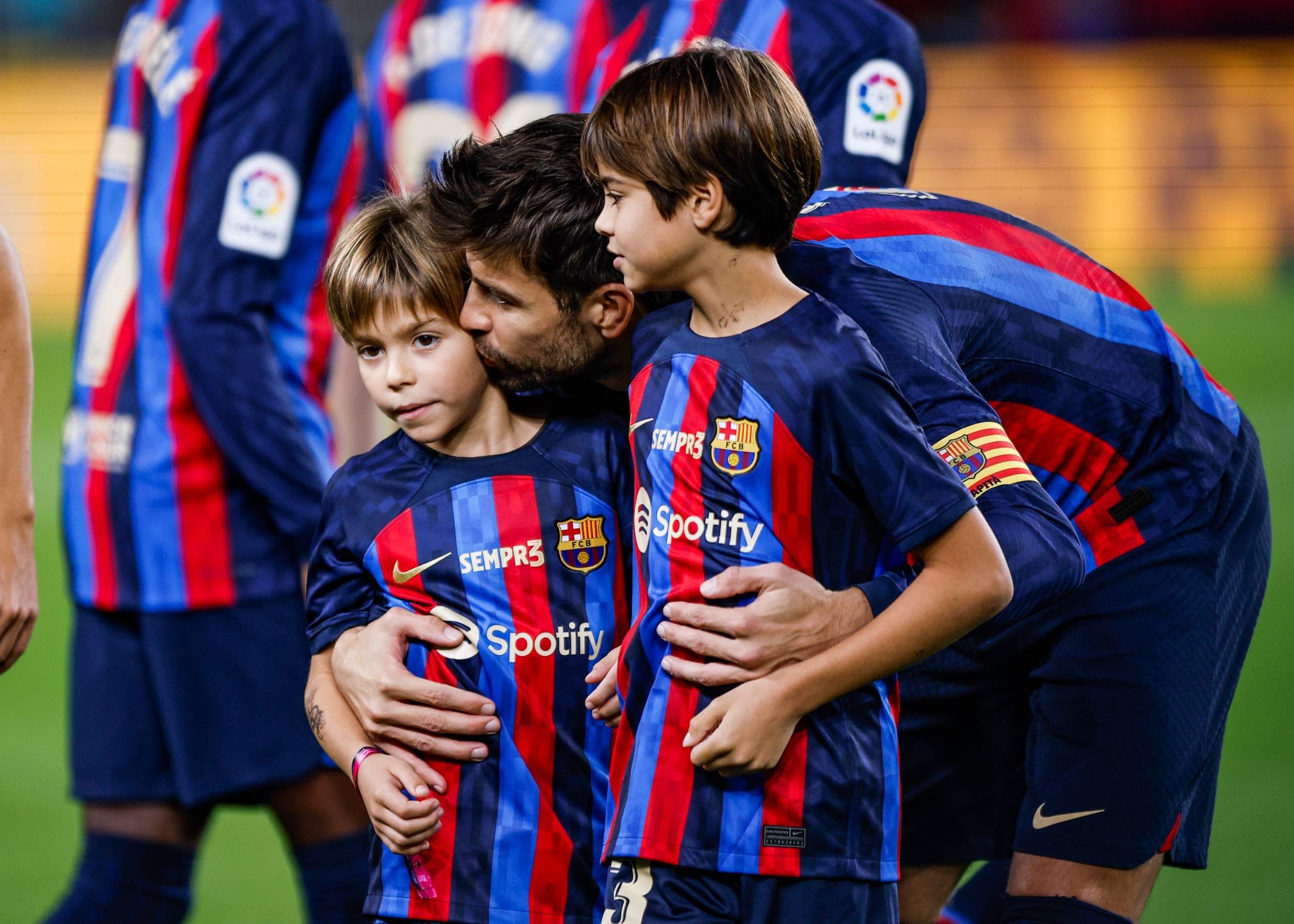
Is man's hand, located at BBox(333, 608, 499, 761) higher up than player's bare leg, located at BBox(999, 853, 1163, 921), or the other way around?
man's hand, located at BBox(333, 608, 499, 761)

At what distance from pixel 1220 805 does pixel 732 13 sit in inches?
105

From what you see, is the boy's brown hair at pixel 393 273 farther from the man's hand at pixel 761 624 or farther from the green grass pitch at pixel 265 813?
the green grass pitch at pixel 265 813

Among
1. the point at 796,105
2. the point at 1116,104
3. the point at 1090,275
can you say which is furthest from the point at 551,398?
the point at 1116,104

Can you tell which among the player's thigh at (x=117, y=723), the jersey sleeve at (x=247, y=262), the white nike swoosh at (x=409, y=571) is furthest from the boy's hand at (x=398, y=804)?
the player's thigh at (x=117, y=723)

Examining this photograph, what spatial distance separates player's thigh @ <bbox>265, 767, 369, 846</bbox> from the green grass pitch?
2.31 feet

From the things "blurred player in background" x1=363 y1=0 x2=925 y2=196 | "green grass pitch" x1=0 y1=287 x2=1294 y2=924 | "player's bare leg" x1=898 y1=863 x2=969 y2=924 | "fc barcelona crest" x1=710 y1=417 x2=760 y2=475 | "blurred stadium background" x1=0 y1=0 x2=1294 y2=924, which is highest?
"blurred stadium background" x1=0 y1=0 x2=1294 y2=924

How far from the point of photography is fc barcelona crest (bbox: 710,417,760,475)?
1739 mm

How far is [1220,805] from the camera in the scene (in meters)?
4.40

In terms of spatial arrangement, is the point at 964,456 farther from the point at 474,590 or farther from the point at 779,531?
the point at 474,590

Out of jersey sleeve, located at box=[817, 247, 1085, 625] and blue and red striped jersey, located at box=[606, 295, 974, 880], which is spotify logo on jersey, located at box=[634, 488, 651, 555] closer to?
blue and red striped jersey, located at box=[606, 295, 974, 880]

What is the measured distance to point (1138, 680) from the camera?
7.27 feet

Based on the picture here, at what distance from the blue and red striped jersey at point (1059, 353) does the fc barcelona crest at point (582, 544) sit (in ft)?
1.45

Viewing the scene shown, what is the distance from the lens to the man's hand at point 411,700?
2010 millimetres

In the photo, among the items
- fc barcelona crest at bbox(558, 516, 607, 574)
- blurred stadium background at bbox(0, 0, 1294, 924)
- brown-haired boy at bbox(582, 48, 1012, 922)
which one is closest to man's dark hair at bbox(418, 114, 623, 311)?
brown-haired boy at bbox(582, 48, 1012, 922)
